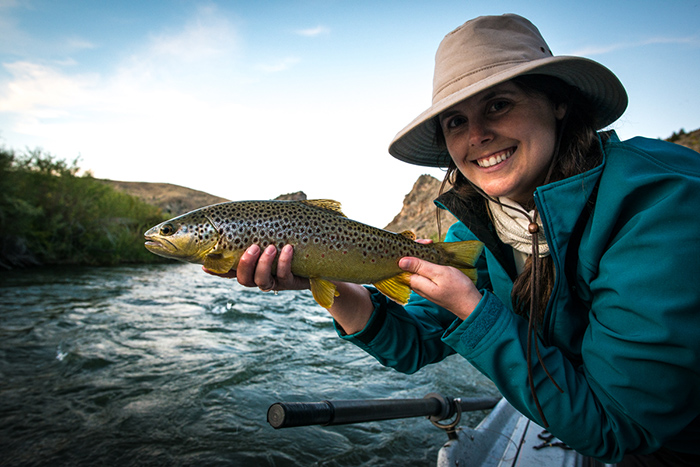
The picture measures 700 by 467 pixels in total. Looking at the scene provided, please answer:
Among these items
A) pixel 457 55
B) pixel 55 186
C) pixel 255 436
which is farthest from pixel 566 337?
pixel 55 186

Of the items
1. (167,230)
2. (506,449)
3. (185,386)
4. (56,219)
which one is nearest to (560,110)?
(167,230)

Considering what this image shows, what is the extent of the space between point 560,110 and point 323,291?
1751 millimetres

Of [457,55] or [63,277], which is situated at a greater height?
[457,55]

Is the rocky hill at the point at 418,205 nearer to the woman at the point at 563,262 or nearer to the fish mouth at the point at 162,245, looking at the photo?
the woman at the point at 563,262

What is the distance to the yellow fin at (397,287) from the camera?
242 centimetres

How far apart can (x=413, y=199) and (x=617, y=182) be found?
5037 centimetres

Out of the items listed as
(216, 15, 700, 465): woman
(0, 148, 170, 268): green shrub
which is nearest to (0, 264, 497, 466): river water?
(216, 15, 700, 465): woman

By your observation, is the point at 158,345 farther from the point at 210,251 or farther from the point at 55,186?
the point at 55,186

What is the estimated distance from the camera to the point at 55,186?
21781 mm

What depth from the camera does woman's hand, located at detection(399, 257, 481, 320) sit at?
198 cm

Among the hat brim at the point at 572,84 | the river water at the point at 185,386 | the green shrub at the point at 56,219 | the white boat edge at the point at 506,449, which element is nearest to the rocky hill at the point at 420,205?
the green shrub at the point at 56,219

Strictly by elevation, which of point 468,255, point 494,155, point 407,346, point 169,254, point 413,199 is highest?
point 413,199

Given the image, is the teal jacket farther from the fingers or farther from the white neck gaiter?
the fingers

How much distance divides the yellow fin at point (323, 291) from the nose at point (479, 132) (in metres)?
1.21
